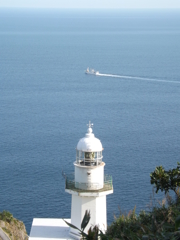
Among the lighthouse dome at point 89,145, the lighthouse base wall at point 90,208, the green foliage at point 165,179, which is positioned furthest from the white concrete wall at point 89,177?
the green foliage at point 165,179

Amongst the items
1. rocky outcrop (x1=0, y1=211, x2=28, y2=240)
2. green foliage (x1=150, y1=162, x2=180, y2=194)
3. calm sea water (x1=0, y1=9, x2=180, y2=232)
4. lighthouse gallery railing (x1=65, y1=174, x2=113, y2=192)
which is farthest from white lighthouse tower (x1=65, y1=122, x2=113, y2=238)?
calm sea water (x1=0, y1=9, x2=180, y2=232)

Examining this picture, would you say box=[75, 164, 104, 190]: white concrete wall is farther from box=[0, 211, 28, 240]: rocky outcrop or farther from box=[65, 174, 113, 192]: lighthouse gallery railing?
box=[0, 211, 28, 240]: rocky outcrop

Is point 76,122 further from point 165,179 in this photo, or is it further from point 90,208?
point 165,179

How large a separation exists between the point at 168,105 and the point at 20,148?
26.7 m

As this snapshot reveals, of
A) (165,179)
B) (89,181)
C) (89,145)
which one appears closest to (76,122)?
(89,181)

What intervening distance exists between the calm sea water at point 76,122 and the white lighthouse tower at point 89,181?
45.8ft

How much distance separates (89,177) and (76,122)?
4078 centimetres

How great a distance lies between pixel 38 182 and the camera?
3750cm

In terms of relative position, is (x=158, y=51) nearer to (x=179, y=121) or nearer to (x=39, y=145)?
(x=179, y=121)

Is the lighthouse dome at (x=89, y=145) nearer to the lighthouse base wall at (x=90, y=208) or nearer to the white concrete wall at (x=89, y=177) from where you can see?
the white concrete wall at (x=89, y=177)

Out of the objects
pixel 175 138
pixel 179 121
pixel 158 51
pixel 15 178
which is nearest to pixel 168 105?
pixel 179 121

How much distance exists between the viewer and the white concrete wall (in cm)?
1544

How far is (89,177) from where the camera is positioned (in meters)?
15.5

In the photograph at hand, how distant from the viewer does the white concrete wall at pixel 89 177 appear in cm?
1544
